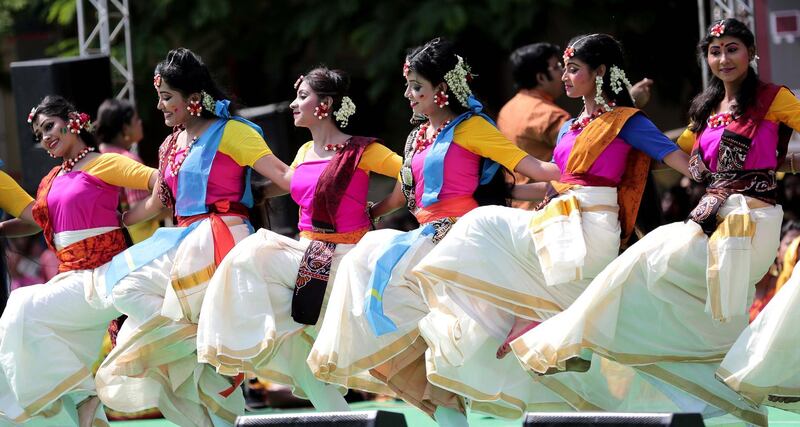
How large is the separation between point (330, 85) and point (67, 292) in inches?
62.7

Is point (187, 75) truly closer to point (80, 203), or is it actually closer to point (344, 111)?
point (344, 111)

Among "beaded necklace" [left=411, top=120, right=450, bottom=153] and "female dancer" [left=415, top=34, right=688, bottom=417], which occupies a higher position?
"beaded necklace" [left=411, top=120, right=450, bottom=153]

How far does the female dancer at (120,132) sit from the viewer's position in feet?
28.6

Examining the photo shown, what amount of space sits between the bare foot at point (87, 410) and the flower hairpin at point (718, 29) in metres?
3.44

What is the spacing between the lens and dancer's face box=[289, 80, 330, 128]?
21.6 ft

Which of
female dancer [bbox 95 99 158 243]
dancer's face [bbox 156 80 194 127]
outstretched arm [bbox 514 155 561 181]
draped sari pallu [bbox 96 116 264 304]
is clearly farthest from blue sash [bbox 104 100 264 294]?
female dancer [bbox 95 99 158 243]

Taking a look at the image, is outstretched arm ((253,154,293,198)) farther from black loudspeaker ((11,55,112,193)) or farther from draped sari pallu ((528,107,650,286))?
black loudspeaker ((11,55,112,193))

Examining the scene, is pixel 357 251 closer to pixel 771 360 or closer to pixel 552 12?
pixel 771 360

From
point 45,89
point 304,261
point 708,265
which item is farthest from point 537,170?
point 45,89

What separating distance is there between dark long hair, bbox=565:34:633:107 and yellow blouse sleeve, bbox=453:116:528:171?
0.43 m

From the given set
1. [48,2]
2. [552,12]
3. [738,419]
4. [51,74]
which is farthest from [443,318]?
[48,2]

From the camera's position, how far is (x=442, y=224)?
247 inches

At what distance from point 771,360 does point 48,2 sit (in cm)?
897

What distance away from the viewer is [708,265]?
5543 mm
